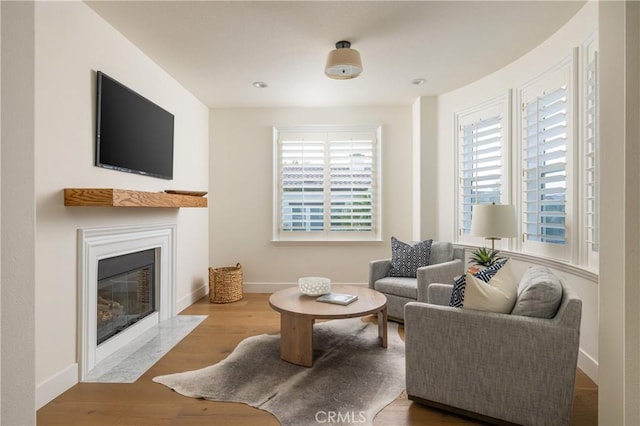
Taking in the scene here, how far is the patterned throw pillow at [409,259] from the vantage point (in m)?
3.83

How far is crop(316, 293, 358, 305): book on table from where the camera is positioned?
9.28 feet

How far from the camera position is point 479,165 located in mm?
3920

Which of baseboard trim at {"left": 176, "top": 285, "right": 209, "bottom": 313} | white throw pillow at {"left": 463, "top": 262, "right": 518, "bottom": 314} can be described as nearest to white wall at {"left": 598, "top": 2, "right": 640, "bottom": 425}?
white throw pillow at {"left": 463, "top": 262, "right": 518, "bottom": 314}

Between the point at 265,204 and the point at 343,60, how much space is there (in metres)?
2.63

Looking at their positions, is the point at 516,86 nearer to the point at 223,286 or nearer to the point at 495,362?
the point at 495,362

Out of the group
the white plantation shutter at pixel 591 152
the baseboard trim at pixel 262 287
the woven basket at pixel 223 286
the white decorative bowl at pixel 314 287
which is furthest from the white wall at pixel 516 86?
the woven basket at pixel 223 286

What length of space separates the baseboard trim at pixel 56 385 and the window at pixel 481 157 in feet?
13.1

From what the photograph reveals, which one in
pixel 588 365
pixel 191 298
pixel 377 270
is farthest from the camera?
pixel 191 298

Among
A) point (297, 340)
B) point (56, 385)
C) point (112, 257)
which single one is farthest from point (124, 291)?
point (297, 340)

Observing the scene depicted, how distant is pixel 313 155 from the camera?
496cm

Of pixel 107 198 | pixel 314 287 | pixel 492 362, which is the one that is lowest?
pixel 492 362

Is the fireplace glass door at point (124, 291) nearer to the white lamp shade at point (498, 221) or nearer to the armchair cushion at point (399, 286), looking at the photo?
the armchair cushion at point (399, 286)

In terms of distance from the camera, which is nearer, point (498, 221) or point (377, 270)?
point (498, 221)

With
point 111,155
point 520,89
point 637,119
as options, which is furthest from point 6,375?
point 520,89
